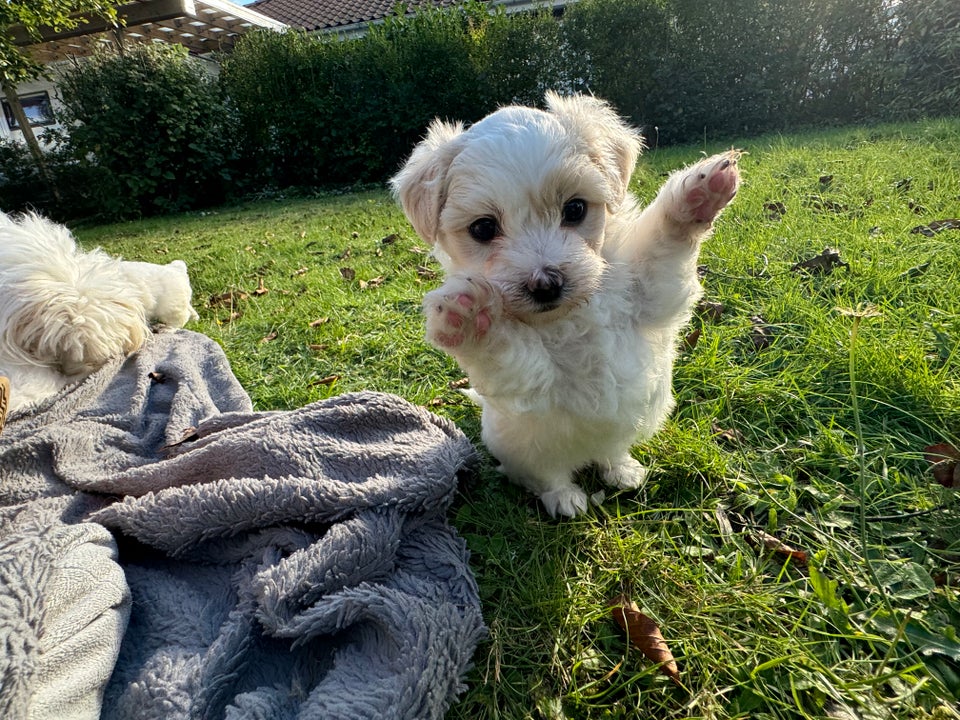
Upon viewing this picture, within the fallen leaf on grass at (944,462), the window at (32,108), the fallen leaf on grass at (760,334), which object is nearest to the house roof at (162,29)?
the window at (32,108)

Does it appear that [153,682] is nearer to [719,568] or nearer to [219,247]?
[719,568]

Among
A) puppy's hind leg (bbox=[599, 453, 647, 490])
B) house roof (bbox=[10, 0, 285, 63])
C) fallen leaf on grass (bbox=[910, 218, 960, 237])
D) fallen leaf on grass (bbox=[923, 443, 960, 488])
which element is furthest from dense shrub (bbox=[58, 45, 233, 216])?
fallen leaf on grass (bbox=[923, 443, 960, 488])

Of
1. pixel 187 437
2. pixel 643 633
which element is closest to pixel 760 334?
pixel 643 633

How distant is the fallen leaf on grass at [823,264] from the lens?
348 cm

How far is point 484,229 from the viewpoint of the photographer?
2104 millimetres

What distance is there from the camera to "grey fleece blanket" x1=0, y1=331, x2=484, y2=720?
1.43 m

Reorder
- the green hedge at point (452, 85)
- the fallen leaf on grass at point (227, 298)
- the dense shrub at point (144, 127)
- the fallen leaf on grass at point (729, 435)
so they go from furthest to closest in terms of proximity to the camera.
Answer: the dense shrub at point (144, 127)
the green hedge at point (452, 85)
the fallen leaf on grass at point (227, 298)
the fallen leaf on grass at point (729, 435)

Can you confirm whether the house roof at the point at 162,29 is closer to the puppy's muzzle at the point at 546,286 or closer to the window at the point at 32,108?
the window at the point at 32,108

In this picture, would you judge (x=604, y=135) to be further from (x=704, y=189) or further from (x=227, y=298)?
(x=227, y=298)

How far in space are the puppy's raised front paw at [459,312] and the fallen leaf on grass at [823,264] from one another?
280cm

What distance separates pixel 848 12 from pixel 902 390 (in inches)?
475

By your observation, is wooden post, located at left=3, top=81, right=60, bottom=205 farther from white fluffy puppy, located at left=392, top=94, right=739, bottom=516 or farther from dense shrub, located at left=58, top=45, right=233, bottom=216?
white fluffy puppy, located at left=392, top=94, right=739, bottom=516

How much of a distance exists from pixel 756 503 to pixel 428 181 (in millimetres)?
1800

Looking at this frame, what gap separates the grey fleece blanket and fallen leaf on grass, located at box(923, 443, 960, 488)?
173 cm
